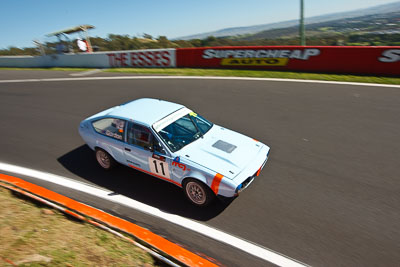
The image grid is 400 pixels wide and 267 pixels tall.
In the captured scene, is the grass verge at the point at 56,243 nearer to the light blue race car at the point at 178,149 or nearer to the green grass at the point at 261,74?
the light blue race car at the point at 178,149

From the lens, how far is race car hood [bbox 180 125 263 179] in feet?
15.3

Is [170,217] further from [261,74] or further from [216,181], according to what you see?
[261,74]

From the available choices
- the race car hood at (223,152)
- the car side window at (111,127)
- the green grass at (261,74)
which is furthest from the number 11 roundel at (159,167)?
the green grass at (261,74)

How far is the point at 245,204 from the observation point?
496 centimetres

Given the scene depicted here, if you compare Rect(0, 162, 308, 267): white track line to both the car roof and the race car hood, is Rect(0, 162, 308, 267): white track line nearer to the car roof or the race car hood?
the race car hood

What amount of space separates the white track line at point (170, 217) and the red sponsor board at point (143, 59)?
13.2m

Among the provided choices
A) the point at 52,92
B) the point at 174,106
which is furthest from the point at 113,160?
the point at 52,92

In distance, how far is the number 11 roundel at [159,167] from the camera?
5031 millimetres

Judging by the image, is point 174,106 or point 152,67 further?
point 152,67

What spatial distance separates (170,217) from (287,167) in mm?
2953

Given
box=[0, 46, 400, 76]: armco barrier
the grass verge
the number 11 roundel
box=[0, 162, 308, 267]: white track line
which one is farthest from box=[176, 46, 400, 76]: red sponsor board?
the grass verge

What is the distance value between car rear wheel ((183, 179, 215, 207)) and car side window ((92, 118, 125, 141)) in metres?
1.82

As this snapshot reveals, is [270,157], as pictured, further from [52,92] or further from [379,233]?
[52,92]

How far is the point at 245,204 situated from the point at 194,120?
2086mm
